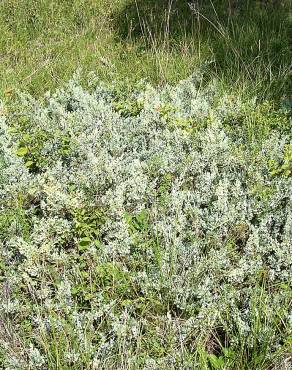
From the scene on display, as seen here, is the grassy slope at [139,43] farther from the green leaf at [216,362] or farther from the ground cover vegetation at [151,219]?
the green leaf at [216,362]

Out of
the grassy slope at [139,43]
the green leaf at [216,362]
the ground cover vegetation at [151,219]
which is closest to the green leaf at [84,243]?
the ground cover vegetation at [151,219]

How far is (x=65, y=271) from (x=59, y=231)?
295 millimetres

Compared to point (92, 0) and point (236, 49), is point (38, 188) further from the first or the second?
point (92, 0)

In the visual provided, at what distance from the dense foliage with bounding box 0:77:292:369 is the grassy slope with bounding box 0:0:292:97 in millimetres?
1176

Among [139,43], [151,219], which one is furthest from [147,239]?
[139,43]

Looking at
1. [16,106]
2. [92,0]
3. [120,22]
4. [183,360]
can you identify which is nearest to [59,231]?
[183,360]

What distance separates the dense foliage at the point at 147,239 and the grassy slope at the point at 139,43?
118 cm

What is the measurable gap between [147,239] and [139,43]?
392 cm

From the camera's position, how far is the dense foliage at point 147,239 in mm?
2215

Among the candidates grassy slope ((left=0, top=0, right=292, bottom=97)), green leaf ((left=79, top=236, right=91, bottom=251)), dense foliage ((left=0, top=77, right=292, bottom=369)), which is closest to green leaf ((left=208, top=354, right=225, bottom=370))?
dense foliage ((left=0, top=77, right=292, bottom=369))

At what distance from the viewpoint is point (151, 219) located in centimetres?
291

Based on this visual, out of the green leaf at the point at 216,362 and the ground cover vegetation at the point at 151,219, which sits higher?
the ground cover vegetation at the point at 151,219

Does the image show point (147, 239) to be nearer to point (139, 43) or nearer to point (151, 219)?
point (151, 219)

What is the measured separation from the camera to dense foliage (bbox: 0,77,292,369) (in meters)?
2.21
